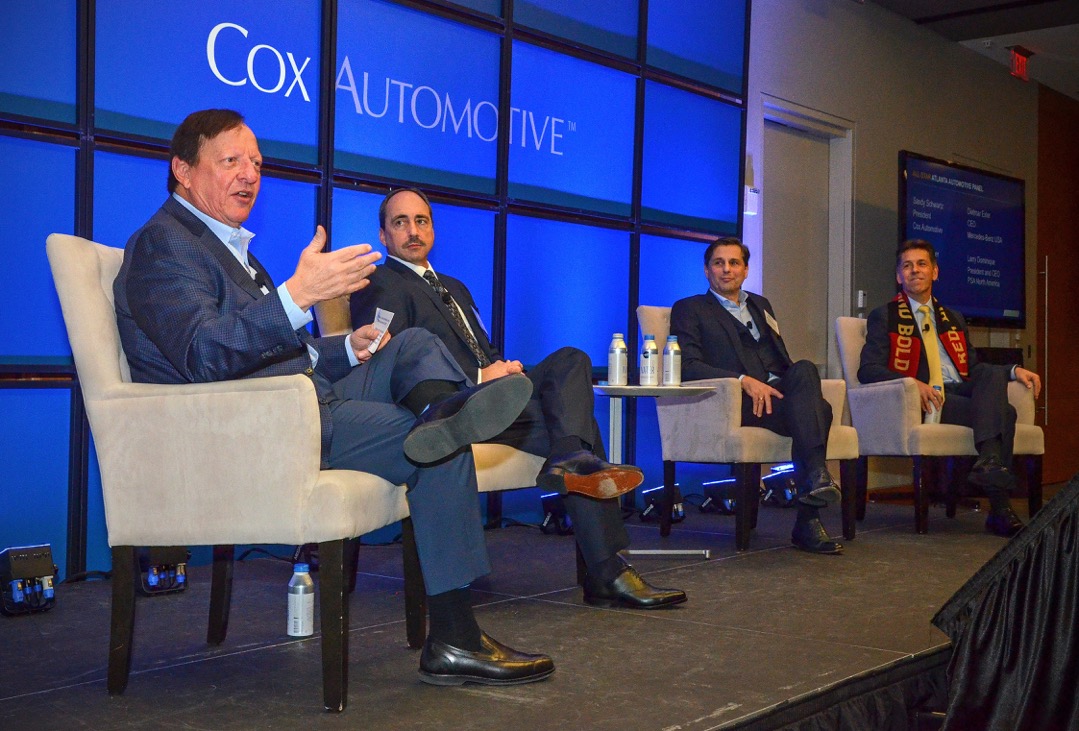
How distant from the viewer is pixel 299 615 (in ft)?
8.25

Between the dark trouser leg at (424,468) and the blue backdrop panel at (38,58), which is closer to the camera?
the dark trouser leg at (424,468)

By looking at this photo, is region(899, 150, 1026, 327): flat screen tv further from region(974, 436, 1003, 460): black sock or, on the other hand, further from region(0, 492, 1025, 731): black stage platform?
region(0, 492, 1025, 731): black stage platform

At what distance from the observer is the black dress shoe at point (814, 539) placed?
12.8ft

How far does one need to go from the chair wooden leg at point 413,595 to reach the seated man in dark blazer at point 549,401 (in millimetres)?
426

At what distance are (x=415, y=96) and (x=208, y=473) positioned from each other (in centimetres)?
256

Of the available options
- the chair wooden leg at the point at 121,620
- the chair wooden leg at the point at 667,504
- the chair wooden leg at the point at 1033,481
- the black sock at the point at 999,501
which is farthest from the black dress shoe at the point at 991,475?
the chair wooden leg at the point at 121,620

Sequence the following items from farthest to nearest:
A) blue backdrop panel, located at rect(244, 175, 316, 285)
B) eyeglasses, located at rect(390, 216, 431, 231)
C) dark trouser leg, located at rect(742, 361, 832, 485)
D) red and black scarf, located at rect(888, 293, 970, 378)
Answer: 1. red and black scarf, located at rect(888, 293, 970, 378)
2. dark trouser leg, located at rect(742, 361, 832, 485)
3. blue backdrop panel, located at rect(244, 175, 316, 285)
4. eyeglasses, located at rect(390, 216, 431, 231)

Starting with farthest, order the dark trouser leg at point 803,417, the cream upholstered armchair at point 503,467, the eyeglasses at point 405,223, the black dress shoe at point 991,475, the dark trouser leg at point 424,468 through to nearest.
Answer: the black dress shoe at point 991,475 → the dark trouser leg at point 803,417 → the eyeglasses at point 405,223 → the cream upholstered armchair at point 503,467 → the dark trouser leg at point 424,468

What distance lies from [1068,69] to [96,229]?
300 inches

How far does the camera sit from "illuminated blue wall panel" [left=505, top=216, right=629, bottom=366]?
4672mm

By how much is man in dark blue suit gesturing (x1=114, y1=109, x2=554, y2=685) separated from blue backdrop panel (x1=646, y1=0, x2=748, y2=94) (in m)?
3.44

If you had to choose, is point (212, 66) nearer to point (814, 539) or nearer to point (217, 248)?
point (217, 248)

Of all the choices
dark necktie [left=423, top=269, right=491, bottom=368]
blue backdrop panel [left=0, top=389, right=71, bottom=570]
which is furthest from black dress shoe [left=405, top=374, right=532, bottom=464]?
blue backdrop panel [left=0, top=389, right=71, bottom=570]

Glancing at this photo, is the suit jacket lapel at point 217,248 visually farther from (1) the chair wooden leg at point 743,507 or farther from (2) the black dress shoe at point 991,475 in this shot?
(2) the black dress shoe at point 991,475
